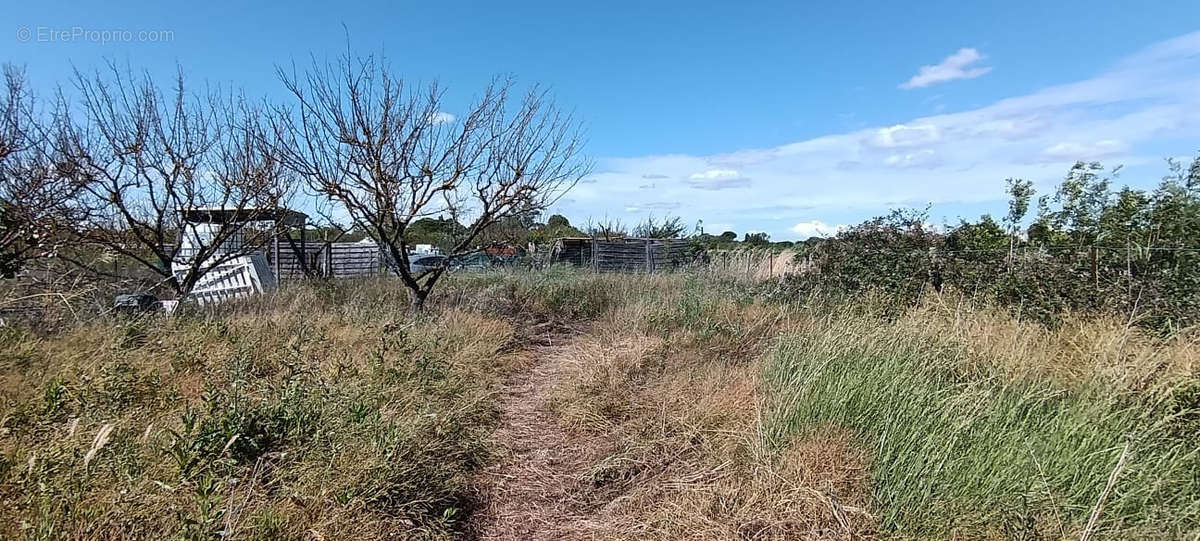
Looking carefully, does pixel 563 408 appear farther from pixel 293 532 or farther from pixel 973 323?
pixel 973 323

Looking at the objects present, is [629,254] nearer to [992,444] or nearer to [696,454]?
[696,454]

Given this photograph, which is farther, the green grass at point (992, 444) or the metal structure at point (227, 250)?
the metal structure at point (227, 250)

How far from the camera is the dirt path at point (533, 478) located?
2422 millimetres

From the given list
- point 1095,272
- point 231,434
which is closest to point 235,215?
point 231,434

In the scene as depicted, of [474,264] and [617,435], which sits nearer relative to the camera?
[617,435]

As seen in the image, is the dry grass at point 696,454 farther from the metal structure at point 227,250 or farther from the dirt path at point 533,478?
the metal structure at point 227,250

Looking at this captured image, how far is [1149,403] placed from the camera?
2.72m

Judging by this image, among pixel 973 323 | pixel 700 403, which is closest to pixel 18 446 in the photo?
pixel 700 403

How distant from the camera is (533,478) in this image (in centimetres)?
288

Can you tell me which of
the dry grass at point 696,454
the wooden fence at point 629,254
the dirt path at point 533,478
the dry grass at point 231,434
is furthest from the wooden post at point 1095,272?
the wooden fence at point 629,254

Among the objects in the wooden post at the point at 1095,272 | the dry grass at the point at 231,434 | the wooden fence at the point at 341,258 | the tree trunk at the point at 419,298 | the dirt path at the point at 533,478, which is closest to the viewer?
the dry grass at the point at 231,434

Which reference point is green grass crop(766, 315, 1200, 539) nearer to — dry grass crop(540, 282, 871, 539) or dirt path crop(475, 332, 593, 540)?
dry grass crop(540, 282, 871, 539)

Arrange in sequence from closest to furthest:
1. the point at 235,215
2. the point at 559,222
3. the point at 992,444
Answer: the point at 992,444 → the point at 235,215 → the point at 559,222

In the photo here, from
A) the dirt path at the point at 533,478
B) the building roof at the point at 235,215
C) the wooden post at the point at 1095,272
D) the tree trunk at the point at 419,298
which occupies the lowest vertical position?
the dirt path at the point at 533,478
